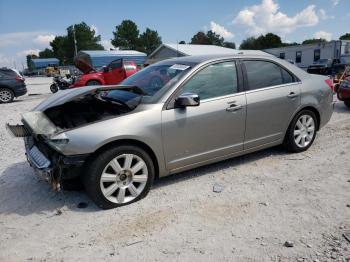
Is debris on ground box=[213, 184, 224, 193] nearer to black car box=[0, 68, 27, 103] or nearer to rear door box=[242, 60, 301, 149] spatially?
rear door box=[242, 60, 301, 149]

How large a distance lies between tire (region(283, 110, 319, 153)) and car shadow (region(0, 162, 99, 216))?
3121mm

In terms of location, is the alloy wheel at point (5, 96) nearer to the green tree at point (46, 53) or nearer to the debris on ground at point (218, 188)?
the debris on ground at point (218, 188)

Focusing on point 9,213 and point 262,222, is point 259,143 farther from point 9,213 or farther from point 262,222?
point 9,213

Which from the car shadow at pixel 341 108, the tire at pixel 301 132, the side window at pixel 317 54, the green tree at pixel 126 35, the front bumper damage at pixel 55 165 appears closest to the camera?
the front bumper damage at pixel 55 165

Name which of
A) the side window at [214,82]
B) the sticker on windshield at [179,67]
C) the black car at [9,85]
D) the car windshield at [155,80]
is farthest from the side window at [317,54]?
the sticker on windshield at [179,67]

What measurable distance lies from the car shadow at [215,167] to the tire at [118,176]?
0.50m

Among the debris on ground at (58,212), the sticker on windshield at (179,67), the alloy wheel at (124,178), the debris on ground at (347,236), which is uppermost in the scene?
the sticker on windshield at (179,67)

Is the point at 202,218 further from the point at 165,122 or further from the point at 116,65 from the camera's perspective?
the point at 116,65

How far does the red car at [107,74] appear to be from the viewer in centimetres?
1470

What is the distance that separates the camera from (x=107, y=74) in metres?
15.0

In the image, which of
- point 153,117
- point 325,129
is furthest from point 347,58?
point 153,117

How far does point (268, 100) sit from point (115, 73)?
447 inches

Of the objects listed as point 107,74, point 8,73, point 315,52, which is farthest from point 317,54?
point 8,73

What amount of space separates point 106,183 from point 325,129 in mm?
4957
